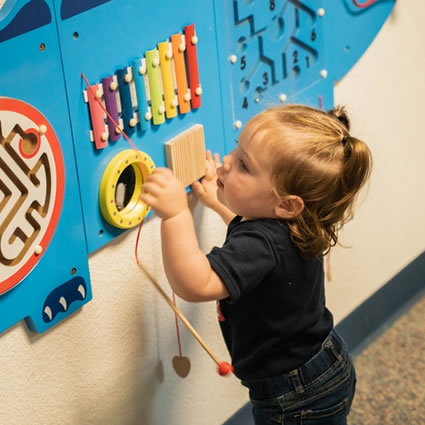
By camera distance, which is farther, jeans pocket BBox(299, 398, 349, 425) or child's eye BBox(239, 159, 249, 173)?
jeans pocket BBox(299, 398, 349, 425)

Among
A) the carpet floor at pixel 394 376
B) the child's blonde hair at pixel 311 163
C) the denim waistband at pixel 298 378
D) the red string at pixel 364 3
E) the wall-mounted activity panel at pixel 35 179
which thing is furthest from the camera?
the carpet floor at pixel 394 376

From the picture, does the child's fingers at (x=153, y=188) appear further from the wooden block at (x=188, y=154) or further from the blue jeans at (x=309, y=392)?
the blue jeans at (x=309, y=392)

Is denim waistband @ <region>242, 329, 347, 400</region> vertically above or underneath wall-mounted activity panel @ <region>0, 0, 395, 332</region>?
underneath

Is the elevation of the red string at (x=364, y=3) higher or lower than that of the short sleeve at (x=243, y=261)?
higher

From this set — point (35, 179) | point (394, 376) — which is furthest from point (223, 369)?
point (394, 376)

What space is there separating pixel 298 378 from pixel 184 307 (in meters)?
0.25

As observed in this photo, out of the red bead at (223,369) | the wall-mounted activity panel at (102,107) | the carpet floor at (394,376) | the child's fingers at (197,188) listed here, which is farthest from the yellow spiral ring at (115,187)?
Answer: the carpet floor at (394,376)

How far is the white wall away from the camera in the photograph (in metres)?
1.06

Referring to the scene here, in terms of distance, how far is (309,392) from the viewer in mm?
1117

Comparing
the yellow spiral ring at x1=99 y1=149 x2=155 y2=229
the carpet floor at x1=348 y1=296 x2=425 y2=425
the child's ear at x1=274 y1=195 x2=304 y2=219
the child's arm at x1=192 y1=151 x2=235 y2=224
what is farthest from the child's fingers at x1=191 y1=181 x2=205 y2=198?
the carpet floor at x1=348 y1=296 x2=425 y2=425

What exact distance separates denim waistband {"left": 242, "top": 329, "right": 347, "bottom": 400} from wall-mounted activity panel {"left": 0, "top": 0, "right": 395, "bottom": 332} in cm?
27

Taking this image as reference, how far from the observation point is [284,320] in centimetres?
107

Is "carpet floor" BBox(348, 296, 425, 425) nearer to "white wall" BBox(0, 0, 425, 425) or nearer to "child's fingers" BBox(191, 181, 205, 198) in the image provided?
"white wall" BBox(0, 0, 425, 425)

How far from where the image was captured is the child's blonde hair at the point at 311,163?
0.98 metres
